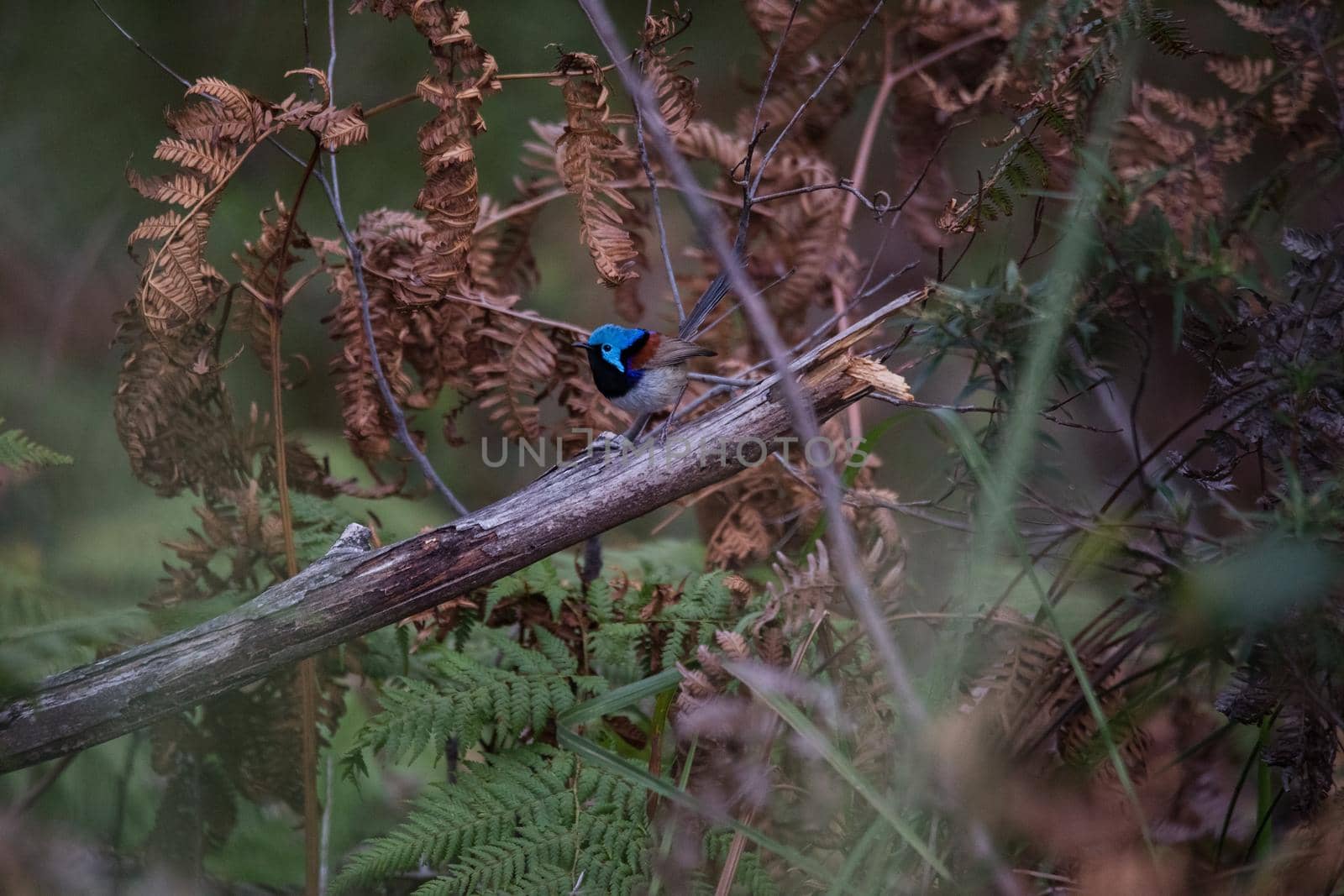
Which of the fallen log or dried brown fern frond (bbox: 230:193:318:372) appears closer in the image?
the fallen log

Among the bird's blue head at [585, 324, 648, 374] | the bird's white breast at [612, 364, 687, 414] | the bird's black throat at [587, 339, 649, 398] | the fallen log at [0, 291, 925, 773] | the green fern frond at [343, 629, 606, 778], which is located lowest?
→ the green fern frond at [343, 629, 606, 778]

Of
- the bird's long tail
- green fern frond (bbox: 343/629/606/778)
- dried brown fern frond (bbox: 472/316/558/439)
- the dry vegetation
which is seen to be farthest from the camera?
dried brown fern frond (bbox: 472/316/558/439)

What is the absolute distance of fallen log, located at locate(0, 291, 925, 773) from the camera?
1923mm

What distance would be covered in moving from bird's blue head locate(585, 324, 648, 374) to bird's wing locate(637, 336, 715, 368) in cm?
7

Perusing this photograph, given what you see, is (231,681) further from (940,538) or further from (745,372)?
(940,538)

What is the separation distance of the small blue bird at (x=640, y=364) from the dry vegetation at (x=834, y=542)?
0.17 metres

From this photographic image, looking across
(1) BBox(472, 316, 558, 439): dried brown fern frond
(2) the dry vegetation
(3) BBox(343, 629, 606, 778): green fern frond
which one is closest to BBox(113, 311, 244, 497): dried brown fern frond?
(2) the dry vegetation

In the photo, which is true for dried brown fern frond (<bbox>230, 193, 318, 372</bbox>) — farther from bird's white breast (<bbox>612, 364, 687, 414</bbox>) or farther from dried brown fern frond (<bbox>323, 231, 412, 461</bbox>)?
bird's white breast (<bbox>612, 364, 687, 414</bbox>)

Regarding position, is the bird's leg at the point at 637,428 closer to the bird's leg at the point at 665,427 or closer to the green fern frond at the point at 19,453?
the bird's leg at the point at 665,427

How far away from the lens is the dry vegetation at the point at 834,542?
1716mm

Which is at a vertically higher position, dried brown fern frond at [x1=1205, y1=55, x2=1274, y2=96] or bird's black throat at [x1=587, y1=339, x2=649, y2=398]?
dried brown fern frond at [x1=1205, y1=55, x2=1274, y2=96]

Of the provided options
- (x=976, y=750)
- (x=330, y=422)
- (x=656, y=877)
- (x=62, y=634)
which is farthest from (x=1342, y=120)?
(x=330, y=422)

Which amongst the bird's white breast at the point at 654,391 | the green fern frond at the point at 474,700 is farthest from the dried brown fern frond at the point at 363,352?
the green fern frond at the point at 474,700

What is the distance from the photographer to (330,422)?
18.0 ft
